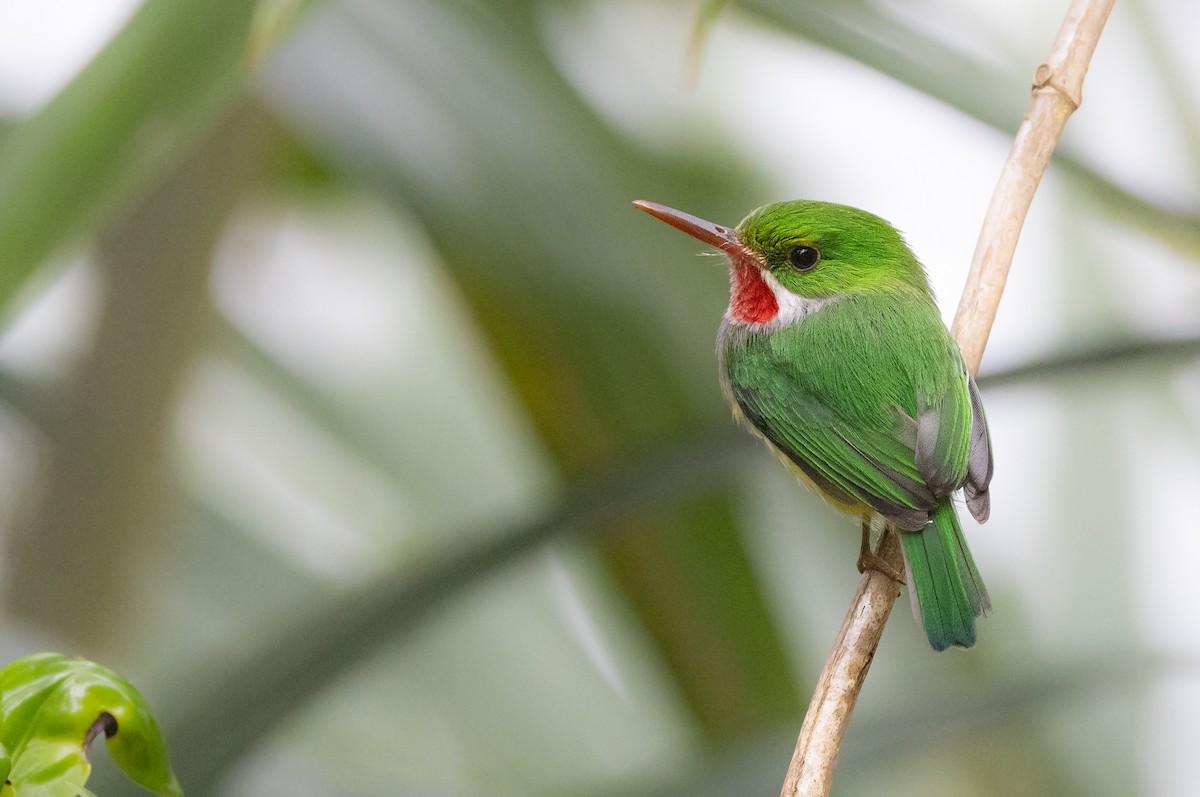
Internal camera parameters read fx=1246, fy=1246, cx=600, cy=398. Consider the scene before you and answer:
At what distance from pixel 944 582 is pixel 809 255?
2.06ft

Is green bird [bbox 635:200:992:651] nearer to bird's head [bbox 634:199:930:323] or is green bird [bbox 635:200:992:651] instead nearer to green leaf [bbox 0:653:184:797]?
bird's head [bbox 634:199:930:323]

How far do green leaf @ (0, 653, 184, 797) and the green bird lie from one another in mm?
877

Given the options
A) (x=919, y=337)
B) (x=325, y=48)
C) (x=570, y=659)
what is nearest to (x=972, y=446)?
(x=919, y=337)

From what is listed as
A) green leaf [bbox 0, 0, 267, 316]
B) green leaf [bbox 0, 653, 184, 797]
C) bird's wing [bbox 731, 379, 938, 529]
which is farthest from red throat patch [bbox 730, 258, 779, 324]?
green leaf [bbox 0, 653, 184, 797]

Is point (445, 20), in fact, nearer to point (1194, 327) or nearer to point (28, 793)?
point (1194, 327)

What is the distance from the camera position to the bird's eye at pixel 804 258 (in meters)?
1.90

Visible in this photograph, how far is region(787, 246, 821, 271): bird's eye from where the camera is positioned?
190 centimetres

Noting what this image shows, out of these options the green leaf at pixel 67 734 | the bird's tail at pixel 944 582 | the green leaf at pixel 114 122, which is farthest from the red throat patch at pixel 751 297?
the green leaf at pixel 67 734

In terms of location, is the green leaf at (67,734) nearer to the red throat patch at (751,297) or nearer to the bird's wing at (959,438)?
the bird's wing at (959,438)

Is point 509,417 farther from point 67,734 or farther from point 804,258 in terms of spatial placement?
point 67,734

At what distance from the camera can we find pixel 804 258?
6.25 ft

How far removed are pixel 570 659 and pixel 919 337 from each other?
1.54 m

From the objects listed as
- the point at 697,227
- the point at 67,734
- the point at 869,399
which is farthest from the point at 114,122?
the point at 869,399

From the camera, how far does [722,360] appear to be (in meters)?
1.91
